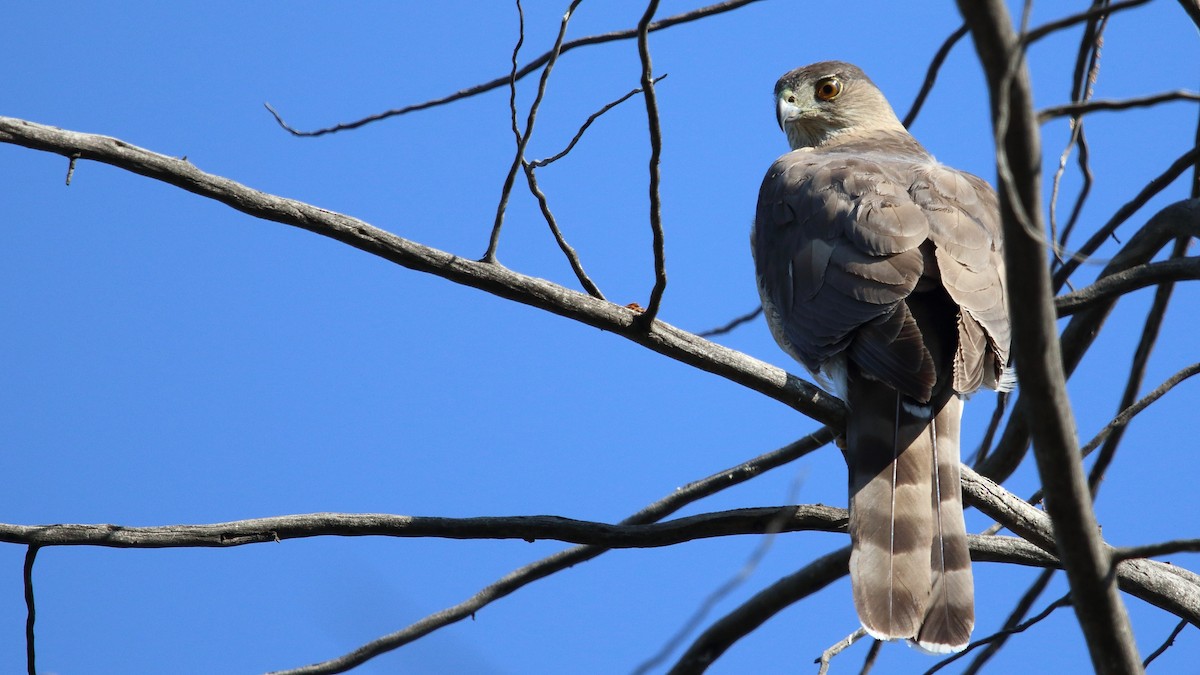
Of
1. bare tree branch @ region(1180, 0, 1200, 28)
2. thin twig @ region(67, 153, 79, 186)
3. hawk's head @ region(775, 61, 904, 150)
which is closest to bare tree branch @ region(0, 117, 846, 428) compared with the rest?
thin twig @ region(67, 153, 79, 186)

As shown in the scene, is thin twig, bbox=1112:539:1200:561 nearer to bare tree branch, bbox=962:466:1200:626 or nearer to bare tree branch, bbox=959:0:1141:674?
bare tree branch, bbox=959:0:1141:674

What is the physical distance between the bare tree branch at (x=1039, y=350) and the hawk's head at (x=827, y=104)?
171 inches

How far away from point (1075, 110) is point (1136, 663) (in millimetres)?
1058

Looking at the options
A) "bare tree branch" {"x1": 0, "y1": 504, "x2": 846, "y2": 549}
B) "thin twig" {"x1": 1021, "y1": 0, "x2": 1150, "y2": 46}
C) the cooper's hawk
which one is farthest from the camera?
the cooper's hawk

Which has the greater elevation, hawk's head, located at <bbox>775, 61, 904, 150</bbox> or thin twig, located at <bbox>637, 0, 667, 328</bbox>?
hawk's head, located at <bbox>775, 61, 904, 150</bbox>

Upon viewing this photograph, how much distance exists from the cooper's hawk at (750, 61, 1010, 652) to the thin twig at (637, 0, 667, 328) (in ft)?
2.61

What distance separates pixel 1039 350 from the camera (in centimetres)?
177

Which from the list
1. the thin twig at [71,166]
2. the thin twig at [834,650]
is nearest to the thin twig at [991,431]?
the thin twig at [834,650]

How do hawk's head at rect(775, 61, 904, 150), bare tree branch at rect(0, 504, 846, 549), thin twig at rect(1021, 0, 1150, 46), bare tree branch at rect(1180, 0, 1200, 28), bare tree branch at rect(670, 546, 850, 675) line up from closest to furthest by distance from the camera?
thin twig at rect(1021, 0, 1150, 46)
bare tree branch at rect(670, 546, 850, 675)
bare tree branch at rect(0, 504, 846, 549)
bare tree branch at rect(1180, 0, 1200, 28)
hawk's head at rect(775, 61, 904, 150)

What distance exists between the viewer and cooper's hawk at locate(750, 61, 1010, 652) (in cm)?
308

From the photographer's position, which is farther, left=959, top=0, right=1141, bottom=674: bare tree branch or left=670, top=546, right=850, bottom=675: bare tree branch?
left=670, top=546, right=850, bottom=675: bare tree branch

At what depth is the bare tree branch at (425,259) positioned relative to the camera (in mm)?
2994

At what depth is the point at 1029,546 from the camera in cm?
327

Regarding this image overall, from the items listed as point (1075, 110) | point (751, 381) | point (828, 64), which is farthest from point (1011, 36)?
point (828, 64)
